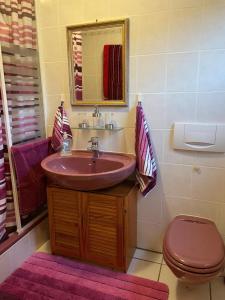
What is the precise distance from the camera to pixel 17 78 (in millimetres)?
1848

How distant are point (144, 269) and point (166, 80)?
1.44 m

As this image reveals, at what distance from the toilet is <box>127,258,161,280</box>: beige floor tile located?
0.41 m

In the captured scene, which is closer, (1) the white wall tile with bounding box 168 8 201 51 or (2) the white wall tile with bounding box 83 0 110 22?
(1) the white wall tile with bounding box 168 8 201 51

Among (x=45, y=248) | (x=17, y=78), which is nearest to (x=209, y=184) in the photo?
(x=45, y=248)

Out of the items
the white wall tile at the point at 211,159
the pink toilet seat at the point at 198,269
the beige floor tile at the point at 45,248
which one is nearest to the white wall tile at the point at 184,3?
the white wall tile at the point at 211,159

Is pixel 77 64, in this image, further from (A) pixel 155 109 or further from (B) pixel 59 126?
(A) pixel 155 109

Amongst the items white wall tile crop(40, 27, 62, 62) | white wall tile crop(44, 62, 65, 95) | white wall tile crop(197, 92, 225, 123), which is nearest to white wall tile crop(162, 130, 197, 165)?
white wall tile crop(197, 92, 225, 123)

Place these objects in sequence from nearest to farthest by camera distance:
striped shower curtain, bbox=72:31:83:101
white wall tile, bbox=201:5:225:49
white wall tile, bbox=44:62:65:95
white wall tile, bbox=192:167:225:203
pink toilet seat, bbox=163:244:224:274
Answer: pink toilet seat, bbox=163:244:224:274
white wall tile, bbox=201:5:225:49
white wall tile, bbox=192:167:225:203
striped shower curtain, bbox=72:31:83:101
white wall tile, bbox=44:62:65:95

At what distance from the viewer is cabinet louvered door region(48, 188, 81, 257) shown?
1817 mm

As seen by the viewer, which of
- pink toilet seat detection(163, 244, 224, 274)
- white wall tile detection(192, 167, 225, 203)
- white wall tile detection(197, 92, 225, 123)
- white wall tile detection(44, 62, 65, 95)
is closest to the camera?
pink toilet seat detection(163, 244, 224, 274)

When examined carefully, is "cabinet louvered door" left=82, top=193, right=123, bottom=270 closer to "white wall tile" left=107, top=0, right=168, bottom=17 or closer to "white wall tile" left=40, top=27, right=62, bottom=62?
"white wall tile" left=40, top=27, right=62, bottom=62

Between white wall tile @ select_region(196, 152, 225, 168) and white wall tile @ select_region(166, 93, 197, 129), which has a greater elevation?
white wall tile @ select_region(166, 93, 197, 129)

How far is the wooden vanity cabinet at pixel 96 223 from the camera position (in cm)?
171

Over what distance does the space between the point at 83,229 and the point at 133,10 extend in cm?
164
